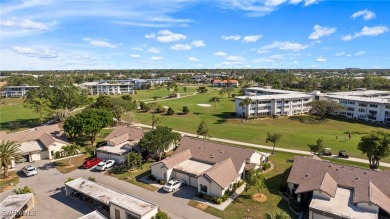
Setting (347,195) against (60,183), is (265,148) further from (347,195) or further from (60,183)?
(60,183)

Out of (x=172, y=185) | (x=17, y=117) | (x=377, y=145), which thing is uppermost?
(x=377, y=145)

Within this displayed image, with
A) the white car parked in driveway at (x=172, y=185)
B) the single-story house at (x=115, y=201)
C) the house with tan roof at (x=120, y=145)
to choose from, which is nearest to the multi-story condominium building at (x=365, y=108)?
the house with tan roof at (x=120, y=145)

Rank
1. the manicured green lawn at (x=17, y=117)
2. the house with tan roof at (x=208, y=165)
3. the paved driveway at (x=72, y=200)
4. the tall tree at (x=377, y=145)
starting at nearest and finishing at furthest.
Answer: the paved driveway at (x=72, y=200) → the house with tan roof at (x=208, y=165) → the tall tree at (x=377, y=145) → the manicured green lawn at (x=17, y=117)

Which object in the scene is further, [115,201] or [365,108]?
[365,108]

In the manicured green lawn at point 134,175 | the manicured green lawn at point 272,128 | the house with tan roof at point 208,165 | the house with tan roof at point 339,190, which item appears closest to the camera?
the house with tan roof at point 339,190

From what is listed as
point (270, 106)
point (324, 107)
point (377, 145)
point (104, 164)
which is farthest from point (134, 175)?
point (324, 107)

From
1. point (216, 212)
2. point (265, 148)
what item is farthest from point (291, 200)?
point (265, 148)

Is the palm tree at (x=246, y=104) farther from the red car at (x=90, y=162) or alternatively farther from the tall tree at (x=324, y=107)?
the red car at (x=90, y=162)

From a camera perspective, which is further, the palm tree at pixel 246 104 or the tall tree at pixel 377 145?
the palm tree at pixel 246 104

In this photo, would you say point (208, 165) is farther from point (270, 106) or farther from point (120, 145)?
point (270, 106)
